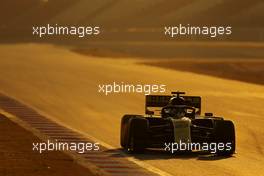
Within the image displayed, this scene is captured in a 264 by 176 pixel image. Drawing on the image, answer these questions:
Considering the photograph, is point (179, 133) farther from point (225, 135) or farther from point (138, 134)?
point (225, 135)

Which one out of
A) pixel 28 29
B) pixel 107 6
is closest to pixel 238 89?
pixel 28 29

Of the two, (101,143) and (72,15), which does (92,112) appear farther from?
(72,15)

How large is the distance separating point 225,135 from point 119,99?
18.3 meters

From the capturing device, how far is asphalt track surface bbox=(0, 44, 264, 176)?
23188 millimetres

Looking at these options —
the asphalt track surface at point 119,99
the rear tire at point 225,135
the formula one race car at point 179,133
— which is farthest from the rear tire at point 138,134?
the rear tire at point 225,135

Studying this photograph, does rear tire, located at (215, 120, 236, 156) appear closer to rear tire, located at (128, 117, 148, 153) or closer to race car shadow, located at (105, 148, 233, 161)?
race car shadow, located at (105, 148, 233, 161)

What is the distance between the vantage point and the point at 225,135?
2405cm

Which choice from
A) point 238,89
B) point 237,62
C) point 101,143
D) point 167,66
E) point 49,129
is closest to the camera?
point 101,143

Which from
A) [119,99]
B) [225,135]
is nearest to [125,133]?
[225,135]

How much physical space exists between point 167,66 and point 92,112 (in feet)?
122

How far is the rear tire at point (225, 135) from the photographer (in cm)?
2400

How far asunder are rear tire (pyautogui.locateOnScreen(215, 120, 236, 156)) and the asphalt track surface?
0.90 ft

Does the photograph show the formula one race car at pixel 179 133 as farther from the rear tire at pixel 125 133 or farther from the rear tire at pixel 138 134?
the rear tire at pixel 125 133

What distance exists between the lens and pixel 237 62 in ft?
258
